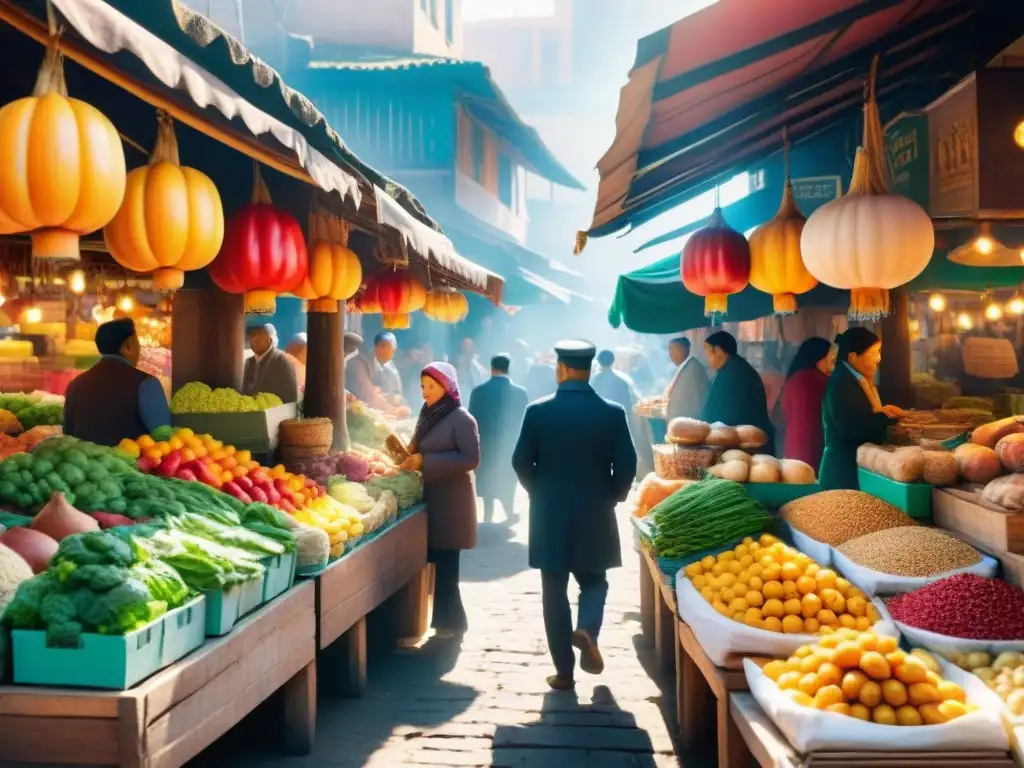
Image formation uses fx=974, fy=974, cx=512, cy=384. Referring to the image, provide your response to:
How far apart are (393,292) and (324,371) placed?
49.0 inches

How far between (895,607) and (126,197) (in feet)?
11.5

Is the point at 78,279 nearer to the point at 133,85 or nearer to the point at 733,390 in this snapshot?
the point at 733,390

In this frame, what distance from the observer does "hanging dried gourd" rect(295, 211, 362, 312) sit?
5992mm

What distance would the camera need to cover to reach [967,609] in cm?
378

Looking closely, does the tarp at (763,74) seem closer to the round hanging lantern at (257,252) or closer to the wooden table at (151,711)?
the round hanging lantern at (257,252)

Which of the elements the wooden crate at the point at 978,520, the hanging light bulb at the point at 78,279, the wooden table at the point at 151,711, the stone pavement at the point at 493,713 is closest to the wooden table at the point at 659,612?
the stone pavement at the point at 493,713

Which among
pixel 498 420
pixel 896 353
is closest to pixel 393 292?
pixel 498 420

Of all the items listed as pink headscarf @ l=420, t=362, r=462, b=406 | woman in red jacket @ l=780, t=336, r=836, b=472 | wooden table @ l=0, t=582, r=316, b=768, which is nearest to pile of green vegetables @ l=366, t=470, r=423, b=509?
pink headscarf @ l=420, t=362, r=462, b=406

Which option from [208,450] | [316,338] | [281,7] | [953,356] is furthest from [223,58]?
[281,7]

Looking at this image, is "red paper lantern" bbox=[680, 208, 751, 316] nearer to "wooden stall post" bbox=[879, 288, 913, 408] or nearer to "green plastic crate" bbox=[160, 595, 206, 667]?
"wooden stall post" bbox=[879, 288, 913, 408]

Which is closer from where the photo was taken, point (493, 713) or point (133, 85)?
point (133, 85)

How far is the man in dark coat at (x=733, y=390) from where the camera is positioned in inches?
326

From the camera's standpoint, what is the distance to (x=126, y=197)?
145 inches

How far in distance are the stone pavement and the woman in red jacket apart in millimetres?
2086
